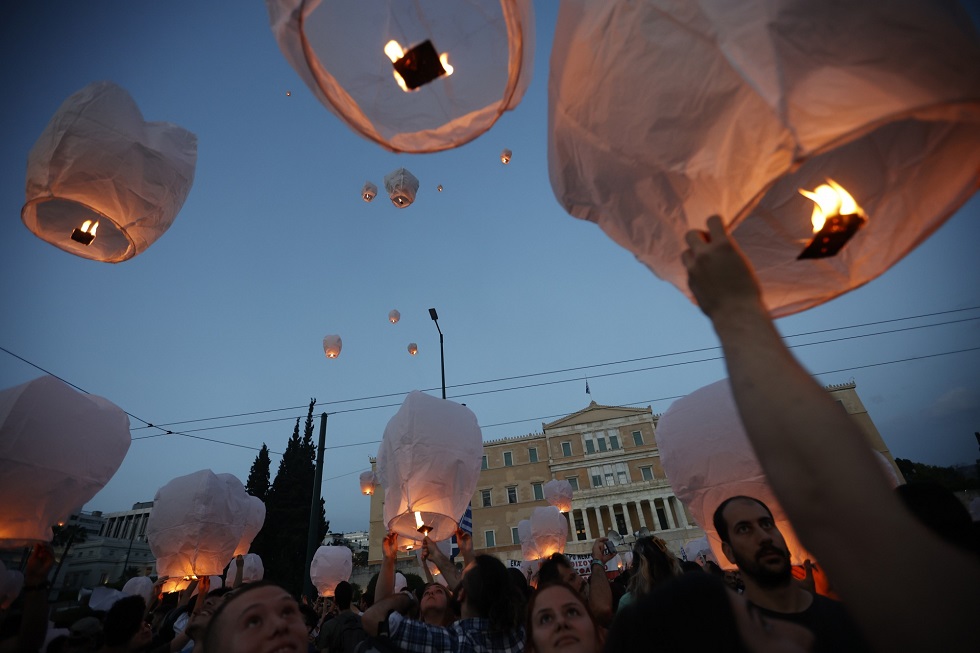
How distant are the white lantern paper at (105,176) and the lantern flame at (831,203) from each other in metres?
3.35

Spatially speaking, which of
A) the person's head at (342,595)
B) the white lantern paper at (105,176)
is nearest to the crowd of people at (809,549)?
the white lantern paper at (105,176)

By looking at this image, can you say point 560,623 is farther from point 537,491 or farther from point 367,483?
point 537,491

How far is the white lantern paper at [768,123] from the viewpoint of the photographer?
90 cm

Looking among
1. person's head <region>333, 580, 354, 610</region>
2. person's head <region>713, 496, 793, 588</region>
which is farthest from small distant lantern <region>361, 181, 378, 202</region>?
person's head <region>713, 496, 793, 588</region>

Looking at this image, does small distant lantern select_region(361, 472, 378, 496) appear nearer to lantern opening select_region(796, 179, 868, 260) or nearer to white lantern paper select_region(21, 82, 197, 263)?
white lantern paper select_region(21, 82, 197, 263)

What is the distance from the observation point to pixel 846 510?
65 centimetres

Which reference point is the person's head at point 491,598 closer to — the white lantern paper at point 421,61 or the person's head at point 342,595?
the white lantern paper at point 421,61

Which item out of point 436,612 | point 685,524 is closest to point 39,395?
point 436,612

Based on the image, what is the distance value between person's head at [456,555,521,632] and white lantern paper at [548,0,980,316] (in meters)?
2.67

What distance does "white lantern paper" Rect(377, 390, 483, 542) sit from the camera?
409 cm

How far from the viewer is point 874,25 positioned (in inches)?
35.4

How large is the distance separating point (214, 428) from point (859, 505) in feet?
63.4

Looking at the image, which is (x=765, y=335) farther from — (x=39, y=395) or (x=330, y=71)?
(x=39, y=395)

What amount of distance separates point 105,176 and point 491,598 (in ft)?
11.7
